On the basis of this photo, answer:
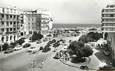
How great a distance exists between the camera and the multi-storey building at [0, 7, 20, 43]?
710 cm

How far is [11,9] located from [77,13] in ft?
8.51

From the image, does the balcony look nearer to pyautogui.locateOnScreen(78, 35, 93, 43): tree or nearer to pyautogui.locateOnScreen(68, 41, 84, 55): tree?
pyautogui.locateOnScreen(68, 41, 84, 55): tree

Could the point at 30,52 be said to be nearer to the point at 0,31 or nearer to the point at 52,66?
the point at 52,66

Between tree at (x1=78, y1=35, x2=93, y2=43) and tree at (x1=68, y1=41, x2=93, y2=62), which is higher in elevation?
tree at (x1=78, y1=35, x2=93, y2=43)

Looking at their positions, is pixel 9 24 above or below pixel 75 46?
above

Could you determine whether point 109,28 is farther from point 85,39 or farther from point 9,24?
point 9,24

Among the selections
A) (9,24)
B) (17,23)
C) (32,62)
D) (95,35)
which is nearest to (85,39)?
(95,35)

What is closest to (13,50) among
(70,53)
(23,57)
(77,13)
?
(23,57)

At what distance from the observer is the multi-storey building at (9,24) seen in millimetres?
7102

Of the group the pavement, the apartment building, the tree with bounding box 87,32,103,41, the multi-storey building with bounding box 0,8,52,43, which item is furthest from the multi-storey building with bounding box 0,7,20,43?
the tree with bounding box 87,32,103,41

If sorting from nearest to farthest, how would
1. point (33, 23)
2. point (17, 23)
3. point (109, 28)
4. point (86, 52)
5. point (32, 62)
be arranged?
1. point (109, 28)
2. point (32, 62)
3. point (86, 52)
4. point (33, 23)
5. point (17, 23)

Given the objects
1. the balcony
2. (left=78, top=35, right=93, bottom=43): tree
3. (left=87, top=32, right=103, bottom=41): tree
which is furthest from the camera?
(left=87, top=32, right=103, bottom=41): tree

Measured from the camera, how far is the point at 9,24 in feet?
25.6

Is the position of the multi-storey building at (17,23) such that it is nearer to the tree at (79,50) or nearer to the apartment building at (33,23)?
the apartment building at (33,23)
